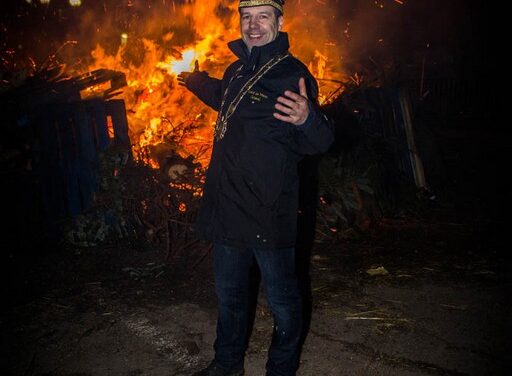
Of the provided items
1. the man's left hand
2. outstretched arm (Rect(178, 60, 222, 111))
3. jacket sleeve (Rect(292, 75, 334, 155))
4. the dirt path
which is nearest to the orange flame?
the dirt path

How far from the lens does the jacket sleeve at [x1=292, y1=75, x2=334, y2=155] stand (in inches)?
100.0

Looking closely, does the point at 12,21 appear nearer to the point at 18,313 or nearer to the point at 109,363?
the point at 18,313

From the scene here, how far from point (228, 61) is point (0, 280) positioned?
5.71 m

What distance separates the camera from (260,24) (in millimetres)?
2906

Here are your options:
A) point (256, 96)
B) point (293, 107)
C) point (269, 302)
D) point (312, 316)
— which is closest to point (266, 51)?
point (256, 96)

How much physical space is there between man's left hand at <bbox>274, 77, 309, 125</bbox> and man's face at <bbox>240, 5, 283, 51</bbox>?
0.63 m

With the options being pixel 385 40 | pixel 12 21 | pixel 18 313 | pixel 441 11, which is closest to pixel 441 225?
pixel 18 313

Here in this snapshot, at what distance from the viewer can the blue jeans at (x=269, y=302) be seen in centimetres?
289

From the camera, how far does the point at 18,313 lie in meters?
4.23

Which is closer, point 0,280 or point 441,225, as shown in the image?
point 0,280

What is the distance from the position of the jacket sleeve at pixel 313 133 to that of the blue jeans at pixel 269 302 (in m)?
0.70

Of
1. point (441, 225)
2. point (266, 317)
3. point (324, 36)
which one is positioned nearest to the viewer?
point (266, 317)

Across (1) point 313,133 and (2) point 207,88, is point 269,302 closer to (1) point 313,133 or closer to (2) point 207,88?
(1) point 313,133

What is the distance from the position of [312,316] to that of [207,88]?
232 cm
